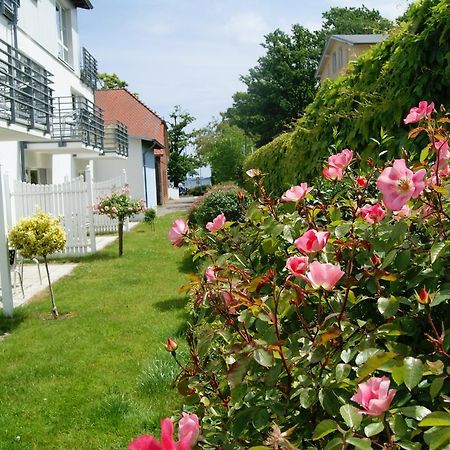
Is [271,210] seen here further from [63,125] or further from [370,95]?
[63,125]

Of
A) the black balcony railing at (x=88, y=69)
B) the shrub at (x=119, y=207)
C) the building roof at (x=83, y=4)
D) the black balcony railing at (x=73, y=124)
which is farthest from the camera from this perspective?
the black balcony railing at (x=88, y=69)

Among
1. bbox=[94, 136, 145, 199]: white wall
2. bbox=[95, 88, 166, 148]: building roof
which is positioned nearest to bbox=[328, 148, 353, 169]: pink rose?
bbox=[94, 136, 145, 199]: white wall

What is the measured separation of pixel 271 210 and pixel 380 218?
21.8 inches

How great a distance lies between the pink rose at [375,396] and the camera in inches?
42.9

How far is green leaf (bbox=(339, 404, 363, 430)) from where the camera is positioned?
1141 mm

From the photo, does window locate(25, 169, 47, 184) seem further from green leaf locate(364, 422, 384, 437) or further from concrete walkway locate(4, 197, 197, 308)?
green leaf locate(364, 422, 384, 437)

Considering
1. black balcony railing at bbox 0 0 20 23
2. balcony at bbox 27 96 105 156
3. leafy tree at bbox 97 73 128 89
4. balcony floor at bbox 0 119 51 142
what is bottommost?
balcony floor at bbox 0 119 51 142

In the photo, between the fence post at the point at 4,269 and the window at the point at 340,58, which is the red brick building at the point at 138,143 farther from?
the fence post at the point at 4,269

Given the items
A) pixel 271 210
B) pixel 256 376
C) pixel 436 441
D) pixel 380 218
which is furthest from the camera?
pixel 271 210

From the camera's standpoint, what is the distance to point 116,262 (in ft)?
42.3

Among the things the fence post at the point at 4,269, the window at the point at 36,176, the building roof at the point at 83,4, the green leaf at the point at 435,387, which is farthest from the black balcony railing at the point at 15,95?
the green leaf at the point at 435,387

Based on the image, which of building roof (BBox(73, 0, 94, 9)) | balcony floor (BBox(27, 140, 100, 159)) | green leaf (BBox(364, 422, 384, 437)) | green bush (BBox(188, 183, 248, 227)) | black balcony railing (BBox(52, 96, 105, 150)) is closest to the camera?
green leaf (BBox(364, 422, 384, 437))

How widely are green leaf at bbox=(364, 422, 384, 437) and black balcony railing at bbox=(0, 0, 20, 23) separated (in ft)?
50.0

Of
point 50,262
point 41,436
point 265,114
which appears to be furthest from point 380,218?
point 265,114
